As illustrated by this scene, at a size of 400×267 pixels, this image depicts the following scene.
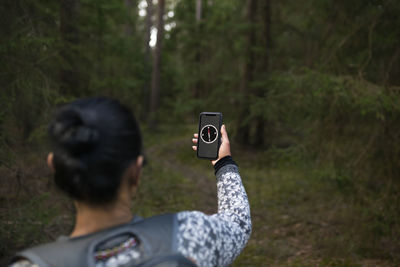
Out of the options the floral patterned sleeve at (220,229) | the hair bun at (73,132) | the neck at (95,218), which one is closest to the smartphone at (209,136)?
the floral patterned sleeve at (220,229)

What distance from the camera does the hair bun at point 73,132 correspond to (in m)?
1.25

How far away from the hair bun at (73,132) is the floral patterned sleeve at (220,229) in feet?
1.55

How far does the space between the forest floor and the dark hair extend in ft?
11.4

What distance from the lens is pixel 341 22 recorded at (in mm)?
7371

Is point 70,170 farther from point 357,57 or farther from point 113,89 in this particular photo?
point 113,89

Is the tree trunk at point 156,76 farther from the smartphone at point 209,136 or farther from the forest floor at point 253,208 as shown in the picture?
the smartphone at point 209,136

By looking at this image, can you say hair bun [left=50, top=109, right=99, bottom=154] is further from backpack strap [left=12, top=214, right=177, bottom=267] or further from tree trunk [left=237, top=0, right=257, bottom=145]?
tree trunk [left=237, top=0, right=257, bottom=145]

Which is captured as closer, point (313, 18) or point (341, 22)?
point (341, 22)

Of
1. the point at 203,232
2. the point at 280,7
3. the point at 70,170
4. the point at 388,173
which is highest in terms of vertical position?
the point at 280,7

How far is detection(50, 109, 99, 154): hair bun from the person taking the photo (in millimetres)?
1245

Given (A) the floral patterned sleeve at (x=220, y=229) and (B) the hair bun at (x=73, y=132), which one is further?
(A) the floral patterned sleeve at (x=220, y=229)

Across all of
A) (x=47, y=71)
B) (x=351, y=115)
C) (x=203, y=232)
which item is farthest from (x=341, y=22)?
(x=203, y=232)

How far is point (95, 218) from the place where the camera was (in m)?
1.35

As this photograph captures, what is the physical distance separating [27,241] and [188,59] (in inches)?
801
